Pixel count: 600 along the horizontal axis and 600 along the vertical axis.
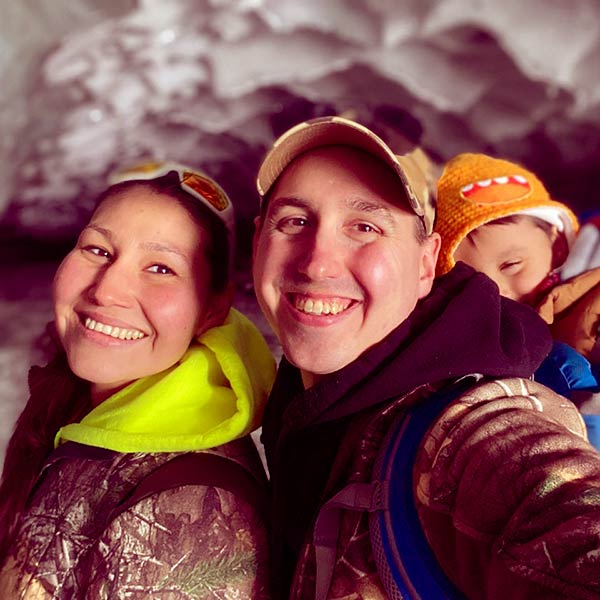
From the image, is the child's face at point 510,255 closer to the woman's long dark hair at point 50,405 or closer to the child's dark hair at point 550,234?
the child's dark hair at point 550,234

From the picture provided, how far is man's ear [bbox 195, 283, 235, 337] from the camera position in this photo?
1141 millimetres

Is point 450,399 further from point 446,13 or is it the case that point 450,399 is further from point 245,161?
point 245,161

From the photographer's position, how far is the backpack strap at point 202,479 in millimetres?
888

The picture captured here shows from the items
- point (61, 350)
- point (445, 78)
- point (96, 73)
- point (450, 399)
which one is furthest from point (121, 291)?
point (445, 78)

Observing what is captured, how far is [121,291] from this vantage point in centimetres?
105

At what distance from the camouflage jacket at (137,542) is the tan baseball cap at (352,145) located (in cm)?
41

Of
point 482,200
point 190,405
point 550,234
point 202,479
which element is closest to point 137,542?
point 202,479

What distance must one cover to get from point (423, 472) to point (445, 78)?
1587mm

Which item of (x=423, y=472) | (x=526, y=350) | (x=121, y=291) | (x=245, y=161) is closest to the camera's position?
(x=423, y=472)

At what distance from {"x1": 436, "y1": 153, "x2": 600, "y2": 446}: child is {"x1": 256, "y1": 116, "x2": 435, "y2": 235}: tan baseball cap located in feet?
0.96

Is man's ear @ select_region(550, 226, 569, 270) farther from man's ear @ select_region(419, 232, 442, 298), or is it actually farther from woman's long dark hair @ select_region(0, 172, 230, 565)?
woman's long dark hair @ select_region(0, 172, 230, 565)

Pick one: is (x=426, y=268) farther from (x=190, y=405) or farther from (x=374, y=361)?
(x=190, y=405)

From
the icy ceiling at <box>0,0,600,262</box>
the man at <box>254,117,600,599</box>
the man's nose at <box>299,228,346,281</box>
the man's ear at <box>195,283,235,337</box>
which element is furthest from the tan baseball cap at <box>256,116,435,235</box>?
the icy ceiling at <box>0,0,600,262</box>

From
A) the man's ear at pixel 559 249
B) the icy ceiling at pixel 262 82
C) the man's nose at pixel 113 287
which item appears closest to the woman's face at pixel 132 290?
the man's nose at pixel 113 287
